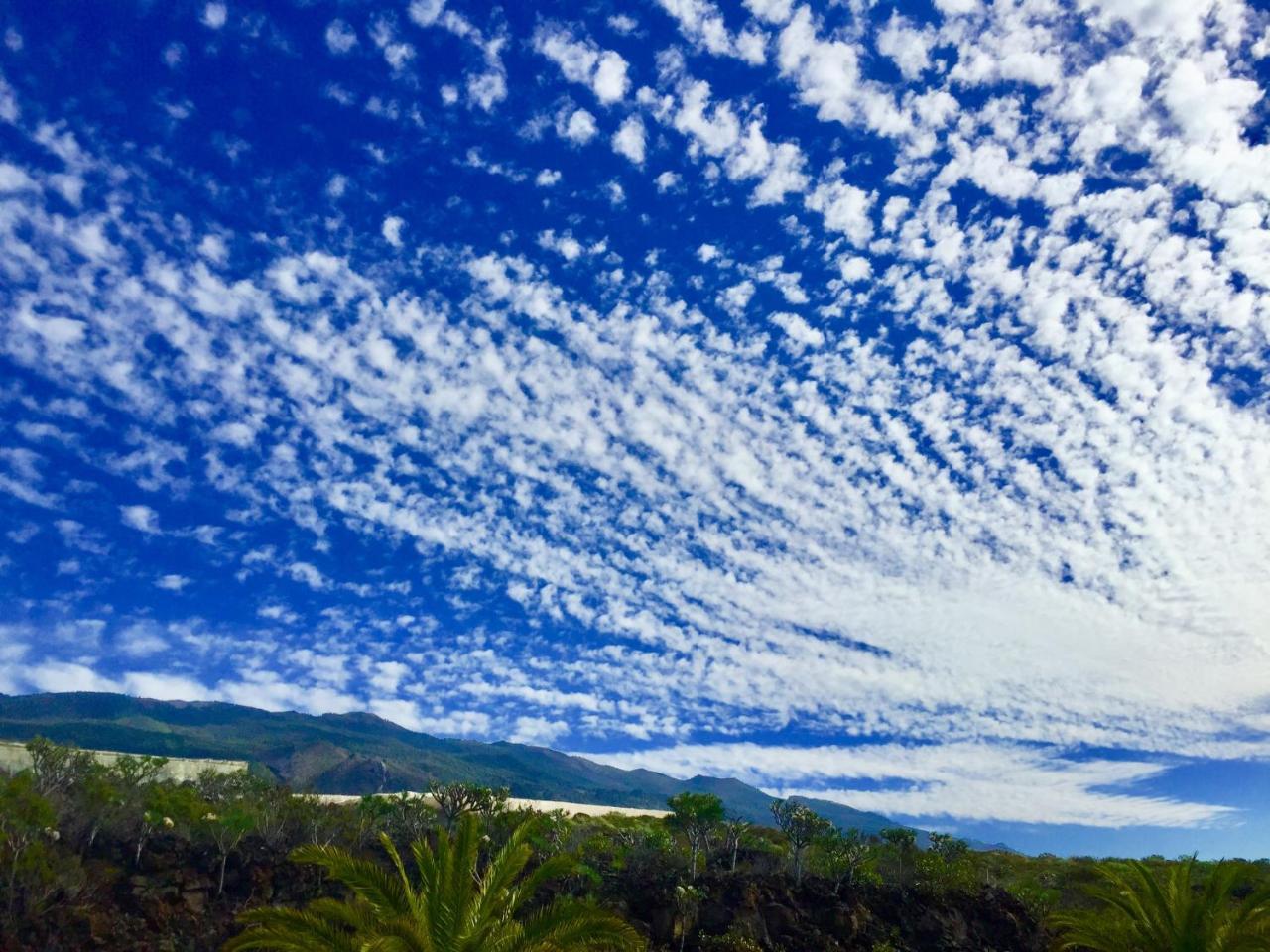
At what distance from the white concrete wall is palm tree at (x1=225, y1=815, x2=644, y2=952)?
132 feet

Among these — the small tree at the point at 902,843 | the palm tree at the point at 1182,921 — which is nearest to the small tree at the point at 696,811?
the small tree at the point at 902,843

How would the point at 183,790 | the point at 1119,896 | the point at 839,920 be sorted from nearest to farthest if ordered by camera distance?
the point at 1119,896
the point at 839,920
the point at 183,790

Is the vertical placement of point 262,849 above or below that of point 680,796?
below

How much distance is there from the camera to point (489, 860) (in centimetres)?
2684

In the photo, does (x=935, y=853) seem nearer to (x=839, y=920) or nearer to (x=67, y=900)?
(x=839, y=920)

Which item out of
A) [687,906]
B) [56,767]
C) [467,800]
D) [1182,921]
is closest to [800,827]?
[687,906]

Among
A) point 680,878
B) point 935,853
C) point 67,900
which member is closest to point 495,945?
point 67,900

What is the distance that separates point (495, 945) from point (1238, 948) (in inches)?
730

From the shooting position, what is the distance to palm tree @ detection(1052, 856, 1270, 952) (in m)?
19.0

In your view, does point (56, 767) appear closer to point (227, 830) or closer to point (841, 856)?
point (227, 830)

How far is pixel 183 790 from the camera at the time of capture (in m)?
38.2

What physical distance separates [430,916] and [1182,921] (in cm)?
1957

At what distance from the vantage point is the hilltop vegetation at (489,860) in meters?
23.0

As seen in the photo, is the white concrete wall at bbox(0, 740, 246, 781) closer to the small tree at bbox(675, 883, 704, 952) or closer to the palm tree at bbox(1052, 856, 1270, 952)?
the small tree at bbox(675, 883, 704, 952)
